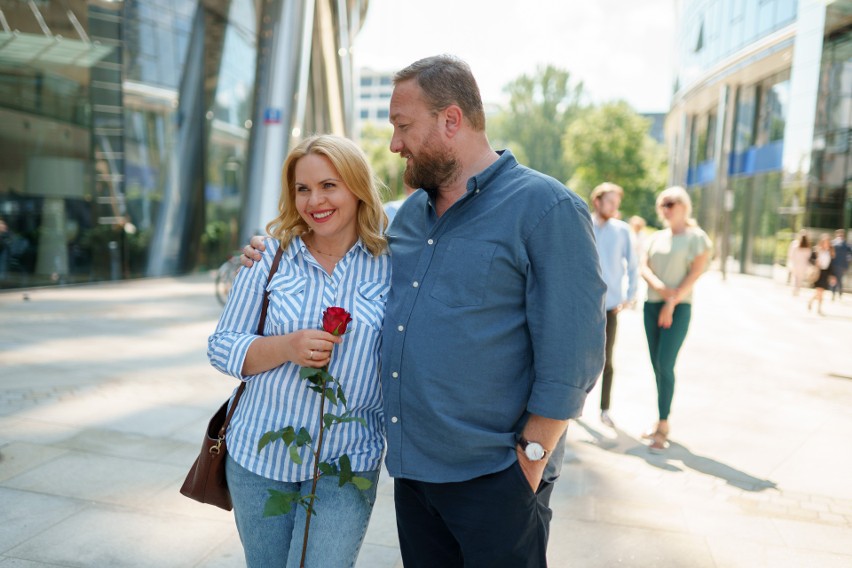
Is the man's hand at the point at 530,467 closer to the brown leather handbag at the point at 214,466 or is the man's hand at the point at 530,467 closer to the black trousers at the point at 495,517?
the black trousers at the point at 495,517

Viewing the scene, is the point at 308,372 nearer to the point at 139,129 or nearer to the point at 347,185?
the point at 347,185

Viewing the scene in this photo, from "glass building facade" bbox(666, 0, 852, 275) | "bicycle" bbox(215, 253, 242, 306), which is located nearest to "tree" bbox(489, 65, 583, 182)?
"glass building facade" bbox(666, 0, 852, 275)

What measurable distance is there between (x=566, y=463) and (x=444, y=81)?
3.70 metres

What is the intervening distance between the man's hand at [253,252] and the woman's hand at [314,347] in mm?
417

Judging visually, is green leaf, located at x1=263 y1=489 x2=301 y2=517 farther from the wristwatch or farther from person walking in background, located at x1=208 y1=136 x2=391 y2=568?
the wristwatch

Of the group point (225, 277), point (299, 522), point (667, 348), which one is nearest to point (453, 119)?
point (299, 522)

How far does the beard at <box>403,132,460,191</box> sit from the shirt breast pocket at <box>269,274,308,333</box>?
0.46m

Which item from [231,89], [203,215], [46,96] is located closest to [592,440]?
[46,96]

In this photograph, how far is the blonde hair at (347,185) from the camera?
7.06 ft

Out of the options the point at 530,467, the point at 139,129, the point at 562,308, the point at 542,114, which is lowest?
the point at 530,467

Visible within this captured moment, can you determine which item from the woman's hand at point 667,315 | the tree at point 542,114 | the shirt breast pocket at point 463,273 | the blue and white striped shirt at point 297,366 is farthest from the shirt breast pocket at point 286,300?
the tree at point 542,114

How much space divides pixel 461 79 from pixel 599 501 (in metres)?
3.14

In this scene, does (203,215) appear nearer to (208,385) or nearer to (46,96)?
(46,96)

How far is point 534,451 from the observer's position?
193 centimetres
